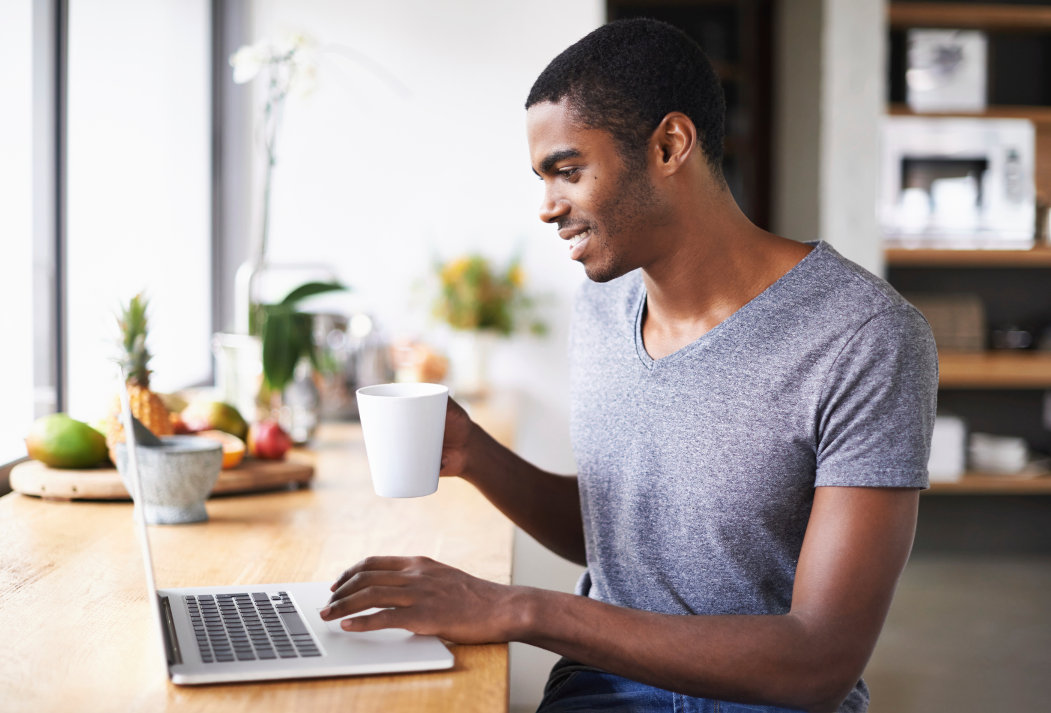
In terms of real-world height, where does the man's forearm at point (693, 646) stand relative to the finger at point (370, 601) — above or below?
below

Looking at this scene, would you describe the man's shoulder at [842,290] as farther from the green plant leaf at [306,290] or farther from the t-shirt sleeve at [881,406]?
the green plant leaf at [306,290]

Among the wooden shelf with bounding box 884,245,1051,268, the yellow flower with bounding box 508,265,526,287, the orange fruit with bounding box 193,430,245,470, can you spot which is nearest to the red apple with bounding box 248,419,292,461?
the orange fruit with bounding box 193,430,245,470

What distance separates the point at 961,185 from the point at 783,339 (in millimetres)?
3354

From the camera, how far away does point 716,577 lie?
3.83 feet

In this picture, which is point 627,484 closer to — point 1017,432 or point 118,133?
point 118,133

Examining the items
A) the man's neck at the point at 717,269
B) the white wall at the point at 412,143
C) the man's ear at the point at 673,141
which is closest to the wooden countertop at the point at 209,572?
the man's neck at the point at 717,269

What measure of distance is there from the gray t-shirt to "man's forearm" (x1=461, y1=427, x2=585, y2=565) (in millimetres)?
113

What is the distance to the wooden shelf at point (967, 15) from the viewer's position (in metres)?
3.94

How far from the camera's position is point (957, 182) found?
4.06 m

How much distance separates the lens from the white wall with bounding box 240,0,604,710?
3357 mm

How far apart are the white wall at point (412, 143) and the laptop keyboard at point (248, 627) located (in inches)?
94.6

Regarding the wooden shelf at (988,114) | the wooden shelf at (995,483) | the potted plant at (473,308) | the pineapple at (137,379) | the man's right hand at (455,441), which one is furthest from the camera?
the wooden shelf at (988,114)

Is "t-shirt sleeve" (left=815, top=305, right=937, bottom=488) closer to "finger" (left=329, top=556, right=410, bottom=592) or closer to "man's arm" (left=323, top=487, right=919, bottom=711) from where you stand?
"man's arm" (left=323, top=487, right=919, bottom=711)

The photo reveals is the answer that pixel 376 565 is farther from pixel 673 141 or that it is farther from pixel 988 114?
pixel 988 114
